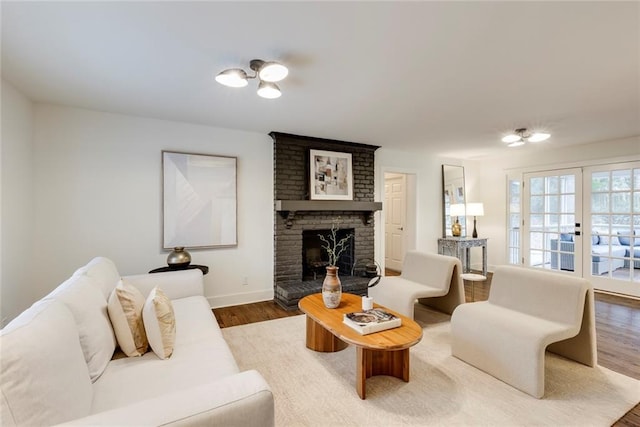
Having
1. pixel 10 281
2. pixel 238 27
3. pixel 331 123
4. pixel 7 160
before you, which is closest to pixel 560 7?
pixel 238 27

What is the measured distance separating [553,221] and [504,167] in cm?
Result: 125

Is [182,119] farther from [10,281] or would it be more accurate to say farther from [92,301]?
[92,301]

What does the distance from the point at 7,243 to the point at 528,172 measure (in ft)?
22.5

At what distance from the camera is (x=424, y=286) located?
3215mm

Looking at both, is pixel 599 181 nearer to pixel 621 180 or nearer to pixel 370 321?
pixel 621 180

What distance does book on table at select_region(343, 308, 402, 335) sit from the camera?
197 centimetres

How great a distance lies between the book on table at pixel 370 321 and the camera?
77.5 inches

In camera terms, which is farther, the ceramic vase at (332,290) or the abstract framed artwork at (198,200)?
the abstract framed artwork at (198,200)

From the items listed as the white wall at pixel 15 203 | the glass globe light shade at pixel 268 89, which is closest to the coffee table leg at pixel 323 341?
the glass globe light shade at pixel 268 89

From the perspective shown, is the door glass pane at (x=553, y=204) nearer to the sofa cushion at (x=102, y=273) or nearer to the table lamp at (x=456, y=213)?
the table lamp at (x=456, y=213)

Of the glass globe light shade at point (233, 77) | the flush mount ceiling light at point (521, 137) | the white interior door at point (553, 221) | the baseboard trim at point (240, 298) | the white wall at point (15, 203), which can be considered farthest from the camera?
the white interior door at point (553, 221)

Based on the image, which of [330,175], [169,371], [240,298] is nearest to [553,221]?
[330,175]

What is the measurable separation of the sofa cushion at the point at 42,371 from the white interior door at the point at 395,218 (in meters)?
5.29

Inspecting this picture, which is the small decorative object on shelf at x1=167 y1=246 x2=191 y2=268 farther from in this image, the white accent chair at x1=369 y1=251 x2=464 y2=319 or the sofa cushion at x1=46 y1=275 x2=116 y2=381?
the white accent chair at x1=369 y1=251 x2=464 y2=319
